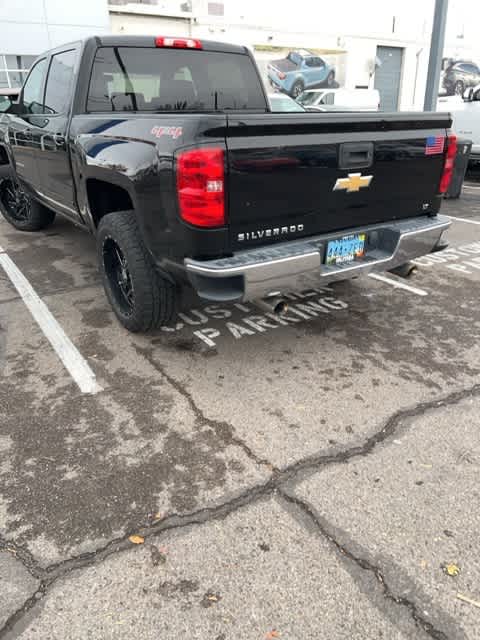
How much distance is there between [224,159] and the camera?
2.61 meters

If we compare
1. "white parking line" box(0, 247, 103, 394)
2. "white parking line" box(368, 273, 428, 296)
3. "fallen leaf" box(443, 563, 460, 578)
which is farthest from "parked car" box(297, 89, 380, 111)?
"fallen leaf" box(443, 563, 460, 578)

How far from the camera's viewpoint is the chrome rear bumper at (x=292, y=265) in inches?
109

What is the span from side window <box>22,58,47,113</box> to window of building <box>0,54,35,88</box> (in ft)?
53.5

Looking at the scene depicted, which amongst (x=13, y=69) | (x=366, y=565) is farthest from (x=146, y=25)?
(x=366, y=565)

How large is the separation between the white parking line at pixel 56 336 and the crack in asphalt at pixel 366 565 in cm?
151

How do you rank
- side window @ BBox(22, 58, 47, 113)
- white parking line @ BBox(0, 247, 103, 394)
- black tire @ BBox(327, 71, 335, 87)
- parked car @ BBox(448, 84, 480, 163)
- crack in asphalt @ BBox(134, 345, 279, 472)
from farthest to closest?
black tire @ BBox(327, 71, 335, 87)
parked car @ BBox(448, 84, 480, 163)
side window @ BBox(22, 58, 47, 113)
white parking line @ BBox(0, 247, 103, 394)
crack in asphalt @ BBox(134, 345, 279, 472)

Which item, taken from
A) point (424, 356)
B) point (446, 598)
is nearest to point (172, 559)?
point (446, 598)

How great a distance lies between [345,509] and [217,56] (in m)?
3.99

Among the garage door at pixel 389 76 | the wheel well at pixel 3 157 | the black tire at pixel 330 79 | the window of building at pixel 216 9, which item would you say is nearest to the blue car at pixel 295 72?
the black tire at pixel 330 79

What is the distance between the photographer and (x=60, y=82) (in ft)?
14.7

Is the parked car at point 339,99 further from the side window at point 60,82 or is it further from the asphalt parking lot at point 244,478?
the asphalt parking lot at point 244,478

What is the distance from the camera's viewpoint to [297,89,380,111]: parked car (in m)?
19.2

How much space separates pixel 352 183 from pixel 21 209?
17.1 feet

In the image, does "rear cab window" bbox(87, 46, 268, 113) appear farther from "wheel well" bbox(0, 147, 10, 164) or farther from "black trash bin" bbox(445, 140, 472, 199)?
"black trash bin" bbox(445, 140, 472, 199)
